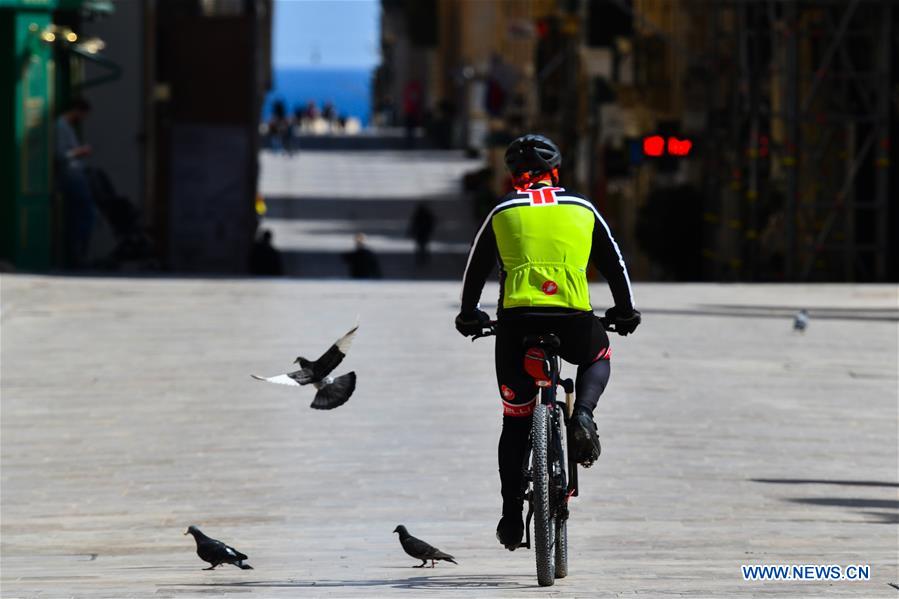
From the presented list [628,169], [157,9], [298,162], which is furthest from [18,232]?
[298,162]

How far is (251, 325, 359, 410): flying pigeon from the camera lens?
802 centimetres

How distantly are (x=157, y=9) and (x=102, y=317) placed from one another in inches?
673

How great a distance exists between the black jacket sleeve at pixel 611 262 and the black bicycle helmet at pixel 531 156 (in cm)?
28

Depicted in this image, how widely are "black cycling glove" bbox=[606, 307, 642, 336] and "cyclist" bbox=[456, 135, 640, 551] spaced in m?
0.04

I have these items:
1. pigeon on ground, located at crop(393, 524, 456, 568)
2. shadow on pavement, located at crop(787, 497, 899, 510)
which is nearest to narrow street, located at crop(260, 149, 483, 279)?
shadow on pavement, located at crop(787, 497, 899, 510)

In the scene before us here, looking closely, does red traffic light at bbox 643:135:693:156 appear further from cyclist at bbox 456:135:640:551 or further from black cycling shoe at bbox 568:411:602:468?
black cycling shoe at bbox 568:411:602:468

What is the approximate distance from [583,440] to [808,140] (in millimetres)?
26671

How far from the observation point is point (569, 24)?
177 feet

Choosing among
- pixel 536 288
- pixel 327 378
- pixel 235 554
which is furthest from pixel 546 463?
pixel 235 554

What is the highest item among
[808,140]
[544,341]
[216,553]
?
[544,341]

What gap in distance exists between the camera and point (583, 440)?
7688 mm

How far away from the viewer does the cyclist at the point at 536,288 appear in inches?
305

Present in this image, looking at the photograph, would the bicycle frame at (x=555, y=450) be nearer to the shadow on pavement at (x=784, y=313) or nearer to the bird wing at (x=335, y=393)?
the bird wing at (x=335, y=393)

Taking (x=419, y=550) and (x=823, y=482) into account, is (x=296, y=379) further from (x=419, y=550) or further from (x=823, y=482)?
(x=823, y=482)
